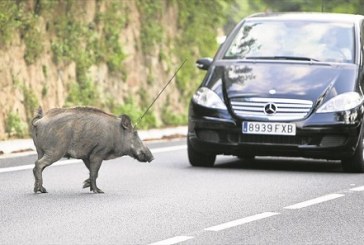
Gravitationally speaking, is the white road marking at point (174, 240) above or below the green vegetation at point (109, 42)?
above

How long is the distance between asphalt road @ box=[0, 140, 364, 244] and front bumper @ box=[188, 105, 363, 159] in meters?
0.26

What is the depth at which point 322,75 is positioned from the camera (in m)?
16.7

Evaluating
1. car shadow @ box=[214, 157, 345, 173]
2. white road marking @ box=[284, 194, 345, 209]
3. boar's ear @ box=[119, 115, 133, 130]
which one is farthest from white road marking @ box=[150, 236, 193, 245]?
car shadow @ box=[214, 157, 345, 173]

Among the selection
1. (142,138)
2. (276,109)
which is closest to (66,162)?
(276,109)

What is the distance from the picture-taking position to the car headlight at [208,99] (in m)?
16.6

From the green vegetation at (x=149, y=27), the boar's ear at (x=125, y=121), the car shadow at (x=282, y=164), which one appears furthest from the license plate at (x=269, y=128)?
the green vegetation at (x=149, y=27)

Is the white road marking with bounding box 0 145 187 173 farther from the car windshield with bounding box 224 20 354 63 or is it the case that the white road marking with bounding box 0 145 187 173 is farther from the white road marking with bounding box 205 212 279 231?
the white road marking with bounding box 205 212 279 231

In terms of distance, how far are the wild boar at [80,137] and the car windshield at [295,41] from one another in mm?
4053

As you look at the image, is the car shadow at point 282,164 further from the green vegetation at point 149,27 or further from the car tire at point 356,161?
the green vegetation at point 149,27

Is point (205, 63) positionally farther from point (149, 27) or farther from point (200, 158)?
point (149, 27)

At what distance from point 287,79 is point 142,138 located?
17.5 feet

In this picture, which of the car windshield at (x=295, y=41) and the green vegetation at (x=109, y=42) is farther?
the green vegetation at (x=109, y=42)

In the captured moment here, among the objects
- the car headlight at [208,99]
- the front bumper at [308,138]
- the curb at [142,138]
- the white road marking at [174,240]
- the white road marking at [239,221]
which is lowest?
the curb at [142,138]

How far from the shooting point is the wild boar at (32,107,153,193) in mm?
13320
